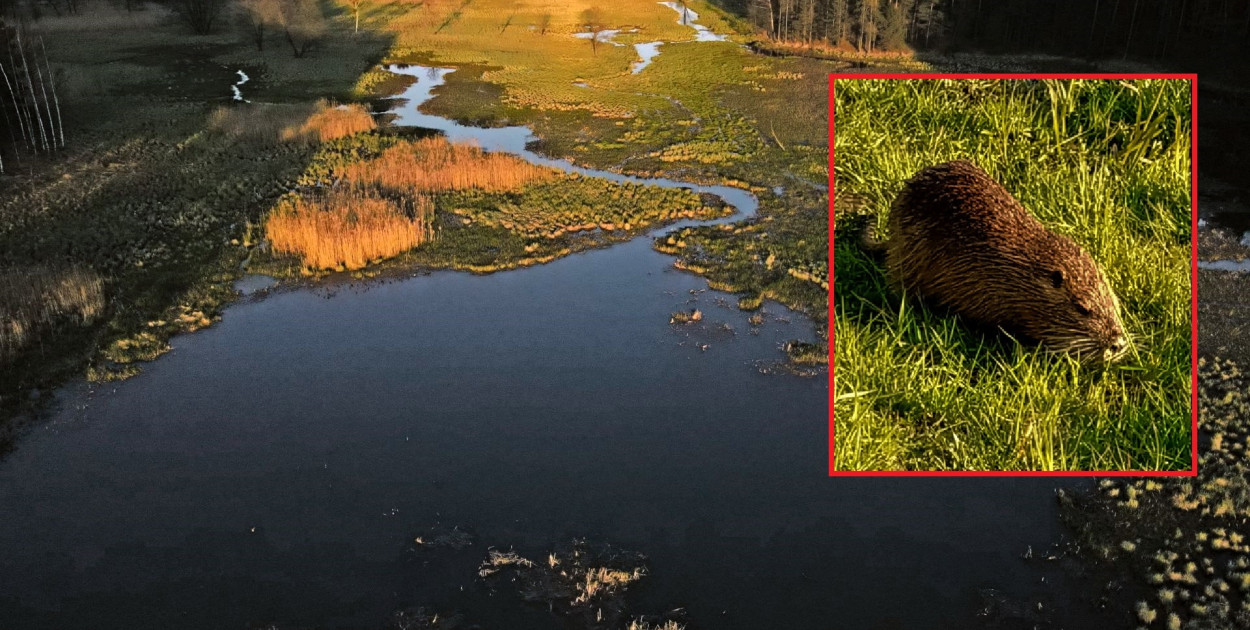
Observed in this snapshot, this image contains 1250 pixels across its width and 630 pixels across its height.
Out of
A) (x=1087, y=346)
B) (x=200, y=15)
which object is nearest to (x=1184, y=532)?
(x=1087, y=346)

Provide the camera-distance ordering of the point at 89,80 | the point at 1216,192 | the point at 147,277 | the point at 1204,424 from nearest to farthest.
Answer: the point at 1204,424, the point at 147,277, the point at 1216,192, the point at 89,80

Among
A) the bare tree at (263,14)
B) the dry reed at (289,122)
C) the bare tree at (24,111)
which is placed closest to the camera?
the bare tree at (24,111)

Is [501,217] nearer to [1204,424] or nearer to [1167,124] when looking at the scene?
[1204,424]

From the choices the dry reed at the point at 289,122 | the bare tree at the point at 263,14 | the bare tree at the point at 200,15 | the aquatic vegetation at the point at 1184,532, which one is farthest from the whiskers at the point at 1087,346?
the bare tree at the point at 200,15

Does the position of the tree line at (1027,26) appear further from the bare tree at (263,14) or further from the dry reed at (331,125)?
the bare tree at (263,14)

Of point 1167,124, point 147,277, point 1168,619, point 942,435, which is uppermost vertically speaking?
point 1167,124

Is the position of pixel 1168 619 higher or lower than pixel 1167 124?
lower

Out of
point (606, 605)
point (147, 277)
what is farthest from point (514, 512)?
point (147, 277)
